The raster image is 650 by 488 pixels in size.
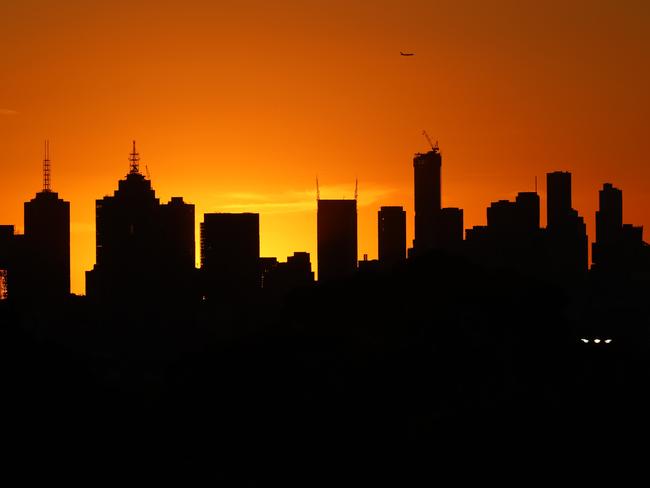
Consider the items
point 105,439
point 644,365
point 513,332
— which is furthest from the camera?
point 513,332

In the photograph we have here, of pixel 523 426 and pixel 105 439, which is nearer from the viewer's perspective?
pixel 105 439

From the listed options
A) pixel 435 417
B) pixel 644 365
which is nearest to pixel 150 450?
pixel 435 417

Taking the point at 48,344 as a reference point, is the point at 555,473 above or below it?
below

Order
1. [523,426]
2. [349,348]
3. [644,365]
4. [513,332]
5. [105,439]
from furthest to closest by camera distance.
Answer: [513,332], [349,348], [644,365], [523,426], [105,439]

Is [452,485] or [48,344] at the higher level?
[48,344]

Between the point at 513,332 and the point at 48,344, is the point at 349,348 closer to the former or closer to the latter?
the point at 513,332

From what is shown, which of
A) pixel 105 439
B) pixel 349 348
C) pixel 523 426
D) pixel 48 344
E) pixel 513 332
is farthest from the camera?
pixel 513 332

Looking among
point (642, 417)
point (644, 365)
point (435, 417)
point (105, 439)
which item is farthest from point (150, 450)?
point (644, 365)

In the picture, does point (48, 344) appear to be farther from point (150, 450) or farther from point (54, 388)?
point (150, 450)

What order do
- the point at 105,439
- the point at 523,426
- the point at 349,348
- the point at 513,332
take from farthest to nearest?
the point at 513,332 → the point at 349,348 → the point at 523,426 → the point at 105,439
